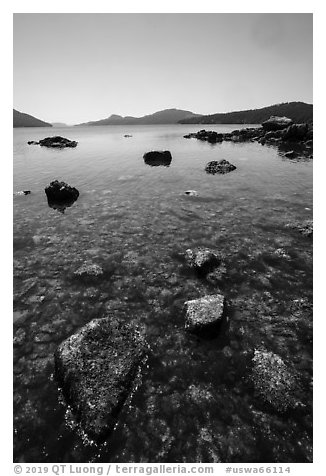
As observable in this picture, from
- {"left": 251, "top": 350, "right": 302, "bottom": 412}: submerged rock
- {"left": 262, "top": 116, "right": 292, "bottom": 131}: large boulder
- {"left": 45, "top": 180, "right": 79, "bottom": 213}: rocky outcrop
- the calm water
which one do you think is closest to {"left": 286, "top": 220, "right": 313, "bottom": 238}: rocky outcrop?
the calm water

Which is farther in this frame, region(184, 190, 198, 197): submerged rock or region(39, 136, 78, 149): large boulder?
region(39, 136, 78, 149): large boulder

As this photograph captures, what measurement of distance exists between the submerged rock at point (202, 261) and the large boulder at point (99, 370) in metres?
4.34

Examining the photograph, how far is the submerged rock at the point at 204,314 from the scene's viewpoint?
26.3 feet

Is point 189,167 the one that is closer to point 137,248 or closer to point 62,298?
point 137,248

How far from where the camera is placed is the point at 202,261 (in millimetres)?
11273

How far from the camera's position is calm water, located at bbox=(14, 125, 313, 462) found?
5652 millimetres

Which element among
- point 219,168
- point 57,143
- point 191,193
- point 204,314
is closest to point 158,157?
point 219,168

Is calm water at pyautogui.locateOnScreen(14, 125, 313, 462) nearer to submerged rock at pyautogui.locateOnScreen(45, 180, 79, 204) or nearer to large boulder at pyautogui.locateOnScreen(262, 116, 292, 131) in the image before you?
submerged rock at pyautogui.locateOnScreen(45, 180, 79, 204)

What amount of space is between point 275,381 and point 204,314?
2.64m

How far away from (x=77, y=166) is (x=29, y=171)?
22.0 feet

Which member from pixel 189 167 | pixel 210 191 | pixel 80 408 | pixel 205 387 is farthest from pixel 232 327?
pixel 189 167

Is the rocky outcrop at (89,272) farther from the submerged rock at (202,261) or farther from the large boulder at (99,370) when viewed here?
the submerged rock at (202,261)

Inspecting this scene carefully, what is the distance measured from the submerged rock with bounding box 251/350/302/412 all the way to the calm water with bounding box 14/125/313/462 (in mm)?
195

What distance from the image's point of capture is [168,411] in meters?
6.20
